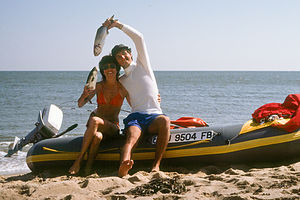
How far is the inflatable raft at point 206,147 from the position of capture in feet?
15.7

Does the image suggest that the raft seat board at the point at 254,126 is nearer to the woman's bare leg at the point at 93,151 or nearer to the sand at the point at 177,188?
the sand at the point at 177,188

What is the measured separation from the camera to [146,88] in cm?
472

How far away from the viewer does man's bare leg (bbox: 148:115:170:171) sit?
4621 mm

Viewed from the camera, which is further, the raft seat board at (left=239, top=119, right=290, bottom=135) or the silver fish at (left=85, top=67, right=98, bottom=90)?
the raft seat board at (left=239, top=119, right=290, bottom=135)

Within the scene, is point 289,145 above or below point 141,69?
below

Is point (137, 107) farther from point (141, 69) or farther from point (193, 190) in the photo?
point (193, 190)

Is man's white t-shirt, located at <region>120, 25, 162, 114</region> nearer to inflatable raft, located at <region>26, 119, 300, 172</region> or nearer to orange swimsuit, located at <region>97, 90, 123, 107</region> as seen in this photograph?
orange swimsuit, located at <region>97, 90, 123, 107</region>

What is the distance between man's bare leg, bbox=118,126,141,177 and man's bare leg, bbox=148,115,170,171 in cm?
22

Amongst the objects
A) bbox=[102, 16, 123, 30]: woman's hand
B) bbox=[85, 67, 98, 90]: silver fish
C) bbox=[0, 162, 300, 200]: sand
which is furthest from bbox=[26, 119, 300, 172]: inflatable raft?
bbox=[102, 16, 123, 30]: woman's hand

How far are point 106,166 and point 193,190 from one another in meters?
1.75

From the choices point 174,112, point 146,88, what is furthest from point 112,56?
point 174,112

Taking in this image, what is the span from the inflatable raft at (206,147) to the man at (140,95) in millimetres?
254

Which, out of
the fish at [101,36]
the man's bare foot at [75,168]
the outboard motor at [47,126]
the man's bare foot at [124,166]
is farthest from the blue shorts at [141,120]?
the outboard motor at [47,126]

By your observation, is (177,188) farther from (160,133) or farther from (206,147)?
(206,147)
